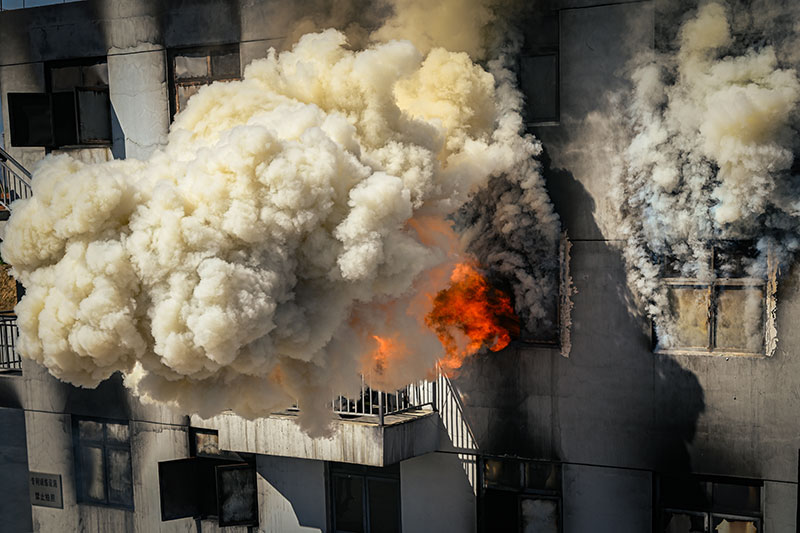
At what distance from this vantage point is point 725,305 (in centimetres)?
1062

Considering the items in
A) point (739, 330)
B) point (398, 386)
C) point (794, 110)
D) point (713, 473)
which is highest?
point (794, 110)

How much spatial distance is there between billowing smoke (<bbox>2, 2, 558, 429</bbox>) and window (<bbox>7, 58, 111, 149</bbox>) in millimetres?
4215

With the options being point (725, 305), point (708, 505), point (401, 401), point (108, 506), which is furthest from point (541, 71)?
point (108, 506)

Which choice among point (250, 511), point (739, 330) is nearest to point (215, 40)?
point (250, 511)

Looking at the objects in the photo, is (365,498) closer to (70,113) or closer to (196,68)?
(196,68)

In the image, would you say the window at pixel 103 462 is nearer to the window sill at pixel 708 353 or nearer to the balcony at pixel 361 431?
the balcony at pixel 361 431

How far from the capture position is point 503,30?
1110 cm

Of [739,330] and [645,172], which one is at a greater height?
[645,172]

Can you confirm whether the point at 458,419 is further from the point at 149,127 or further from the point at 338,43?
the point at 149,127

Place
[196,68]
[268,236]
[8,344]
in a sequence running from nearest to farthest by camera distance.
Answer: [268,236] → [196,68] → [8,344]

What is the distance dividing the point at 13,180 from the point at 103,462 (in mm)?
5640

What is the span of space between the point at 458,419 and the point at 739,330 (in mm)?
4172

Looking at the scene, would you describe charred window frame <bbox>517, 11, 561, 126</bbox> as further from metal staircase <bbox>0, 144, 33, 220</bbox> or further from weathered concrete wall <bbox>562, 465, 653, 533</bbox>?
metal staircase <bbox>0, 144, 33, 220</bbox>

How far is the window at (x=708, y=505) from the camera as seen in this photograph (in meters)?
10.7
